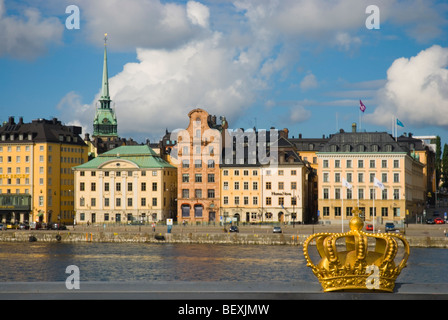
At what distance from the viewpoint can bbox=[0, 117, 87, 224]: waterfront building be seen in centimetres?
12575

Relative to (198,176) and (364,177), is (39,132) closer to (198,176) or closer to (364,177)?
(198,176)

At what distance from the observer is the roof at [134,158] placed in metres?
122

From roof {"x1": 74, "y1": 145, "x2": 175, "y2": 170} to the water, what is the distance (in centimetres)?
3578

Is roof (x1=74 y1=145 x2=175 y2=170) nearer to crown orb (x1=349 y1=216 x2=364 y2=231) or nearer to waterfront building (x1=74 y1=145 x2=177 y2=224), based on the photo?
waterfront building (x1=74 y1=145 x2=177 y2=224)

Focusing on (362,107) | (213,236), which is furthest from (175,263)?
(362,107)

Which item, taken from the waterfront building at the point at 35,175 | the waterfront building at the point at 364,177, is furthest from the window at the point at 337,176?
the waterfront building at the point at 35,175

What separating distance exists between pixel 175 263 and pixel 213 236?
993 inches

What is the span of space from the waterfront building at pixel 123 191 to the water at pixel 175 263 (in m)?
32.8

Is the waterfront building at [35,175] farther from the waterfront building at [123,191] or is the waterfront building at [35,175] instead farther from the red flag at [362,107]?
the red flag at [362,107]

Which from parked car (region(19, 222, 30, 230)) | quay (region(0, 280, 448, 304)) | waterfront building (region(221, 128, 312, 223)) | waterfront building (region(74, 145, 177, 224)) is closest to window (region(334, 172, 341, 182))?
waterfront building (region(221, 128, 312, 223))

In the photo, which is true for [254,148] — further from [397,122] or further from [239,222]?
[397,122]

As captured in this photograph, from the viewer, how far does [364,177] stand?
4343 inches
